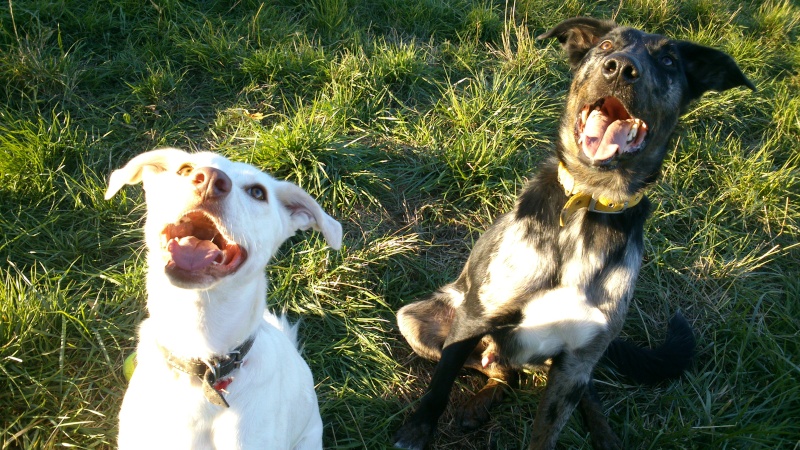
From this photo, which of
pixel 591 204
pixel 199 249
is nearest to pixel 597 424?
pixel 591 204

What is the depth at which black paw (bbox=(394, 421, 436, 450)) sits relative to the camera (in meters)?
3.04

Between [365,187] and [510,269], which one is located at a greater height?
[510,269]

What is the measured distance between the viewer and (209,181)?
1.75m

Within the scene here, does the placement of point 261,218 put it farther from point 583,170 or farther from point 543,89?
point 543,89

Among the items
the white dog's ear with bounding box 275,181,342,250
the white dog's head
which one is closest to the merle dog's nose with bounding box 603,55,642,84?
the white dog's ear with bounding box 275,181,342,250

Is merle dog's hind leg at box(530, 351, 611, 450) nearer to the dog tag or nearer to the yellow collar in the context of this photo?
the yellow collar

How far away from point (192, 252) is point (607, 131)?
6.31 ft

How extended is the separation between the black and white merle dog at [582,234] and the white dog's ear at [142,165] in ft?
5.22

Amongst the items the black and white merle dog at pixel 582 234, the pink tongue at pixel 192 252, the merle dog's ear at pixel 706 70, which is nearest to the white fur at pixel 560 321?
the black and white merle dog at pixel 582 234

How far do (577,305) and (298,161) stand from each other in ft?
6.74

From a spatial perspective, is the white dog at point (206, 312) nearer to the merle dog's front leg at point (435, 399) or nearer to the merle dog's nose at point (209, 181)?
the merle dog's nose at point (209, 181)

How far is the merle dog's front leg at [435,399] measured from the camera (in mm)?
2992

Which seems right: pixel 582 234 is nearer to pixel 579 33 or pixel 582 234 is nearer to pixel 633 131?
pixel 633 131

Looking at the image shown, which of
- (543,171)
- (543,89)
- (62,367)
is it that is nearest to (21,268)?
(62,367)
